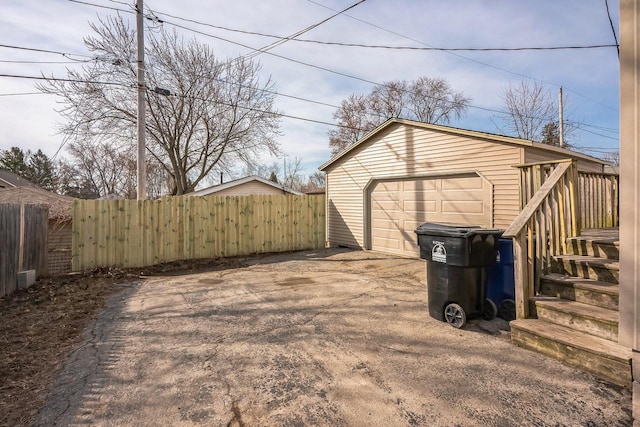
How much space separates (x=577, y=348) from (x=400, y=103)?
27.9 metres

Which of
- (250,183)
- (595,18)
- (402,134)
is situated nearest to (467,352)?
(402,134)

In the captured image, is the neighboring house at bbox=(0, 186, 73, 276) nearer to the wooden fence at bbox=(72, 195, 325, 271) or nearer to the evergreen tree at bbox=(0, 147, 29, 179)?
the wooden fence at bbox=(72, 195, 325, 271)

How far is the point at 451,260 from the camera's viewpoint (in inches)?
152

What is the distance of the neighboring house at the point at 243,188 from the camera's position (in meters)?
16.6

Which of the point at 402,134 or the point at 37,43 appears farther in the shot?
the point at 402,134

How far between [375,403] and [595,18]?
32.6ft

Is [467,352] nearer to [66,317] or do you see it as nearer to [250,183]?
[66,317]

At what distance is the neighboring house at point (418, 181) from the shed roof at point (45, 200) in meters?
7.69

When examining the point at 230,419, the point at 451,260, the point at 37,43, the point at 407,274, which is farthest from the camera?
the point at 37,43

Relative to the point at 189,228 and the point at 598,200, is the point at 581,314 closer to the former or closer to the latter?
the point at 598,200

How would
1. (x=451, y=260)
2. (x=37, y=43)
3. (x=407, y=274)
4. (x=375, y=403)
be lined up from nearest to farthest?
1. (x=375, y=403)
2. (x=451, y=260)
3. (x=407, y=274)
4. (x=37, y=43)

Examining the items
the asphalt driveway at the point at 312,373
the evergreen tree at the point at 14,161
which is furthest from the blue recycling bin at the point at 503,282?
the evergreen tree at the point at 14,161

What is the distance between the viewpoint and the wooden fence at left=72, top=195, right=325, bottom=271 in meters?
7.50

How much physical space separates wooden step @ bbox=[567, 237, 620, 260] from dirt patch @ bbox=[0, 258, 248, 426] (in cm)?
558
